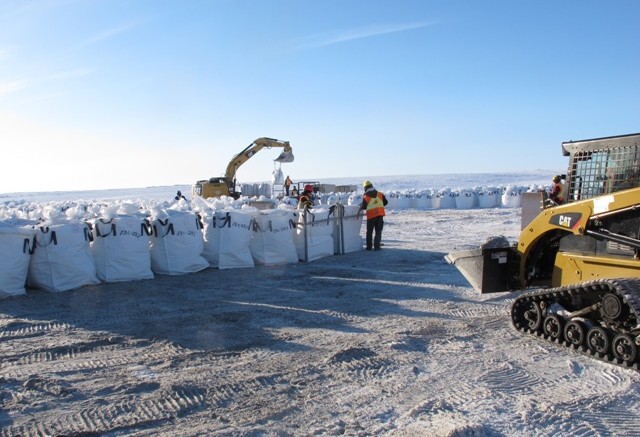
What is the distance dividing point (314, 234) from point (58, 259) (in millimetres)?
4753

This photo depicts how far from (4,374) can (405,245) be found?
32.2 ft

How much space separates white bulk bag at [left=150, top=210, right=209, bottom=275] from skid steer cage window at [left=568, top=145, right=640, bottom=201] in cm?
589

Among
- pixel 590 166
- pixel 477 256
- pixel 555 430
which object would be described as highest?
pixel 590 166

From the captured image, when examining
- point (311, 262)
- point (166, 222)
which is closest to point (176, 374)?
point (166, 222)

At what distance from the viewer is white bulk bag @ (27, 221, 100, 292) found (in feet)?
25.7

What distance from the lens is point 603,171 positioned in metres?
5.25

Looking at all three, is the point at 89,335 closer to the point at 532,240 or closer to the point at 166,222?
the point at 166,222

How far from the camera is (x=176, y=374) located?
4625 millimetres

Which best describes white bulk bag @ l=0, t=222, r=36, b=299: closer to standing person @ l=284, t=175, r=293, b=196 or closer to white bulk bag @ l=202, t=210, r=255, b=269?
white bulk bag @ l=202, t=210, r=255, b=269

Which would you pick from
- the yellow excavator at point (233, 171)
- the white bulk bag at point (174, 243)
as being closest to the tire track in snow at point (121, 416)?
the white bulk bag at point (174, 243)

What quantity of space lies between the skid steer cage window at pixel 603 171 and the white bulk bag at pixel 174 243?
19.3 feet

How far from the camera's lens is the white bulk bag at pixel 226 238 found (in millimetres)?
9773

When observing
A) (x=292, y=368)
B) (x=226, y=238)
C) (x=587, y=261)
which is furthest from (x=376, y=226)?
(x=292, y=368)

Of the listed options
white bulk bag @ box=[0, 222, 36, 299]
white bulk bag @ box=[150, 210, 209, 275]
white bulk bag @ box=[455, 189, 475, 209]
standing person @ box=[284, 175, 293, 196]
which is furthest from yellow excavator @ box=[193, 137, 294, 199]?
white bulk bag @ box=[0, 222, 36, 299]
